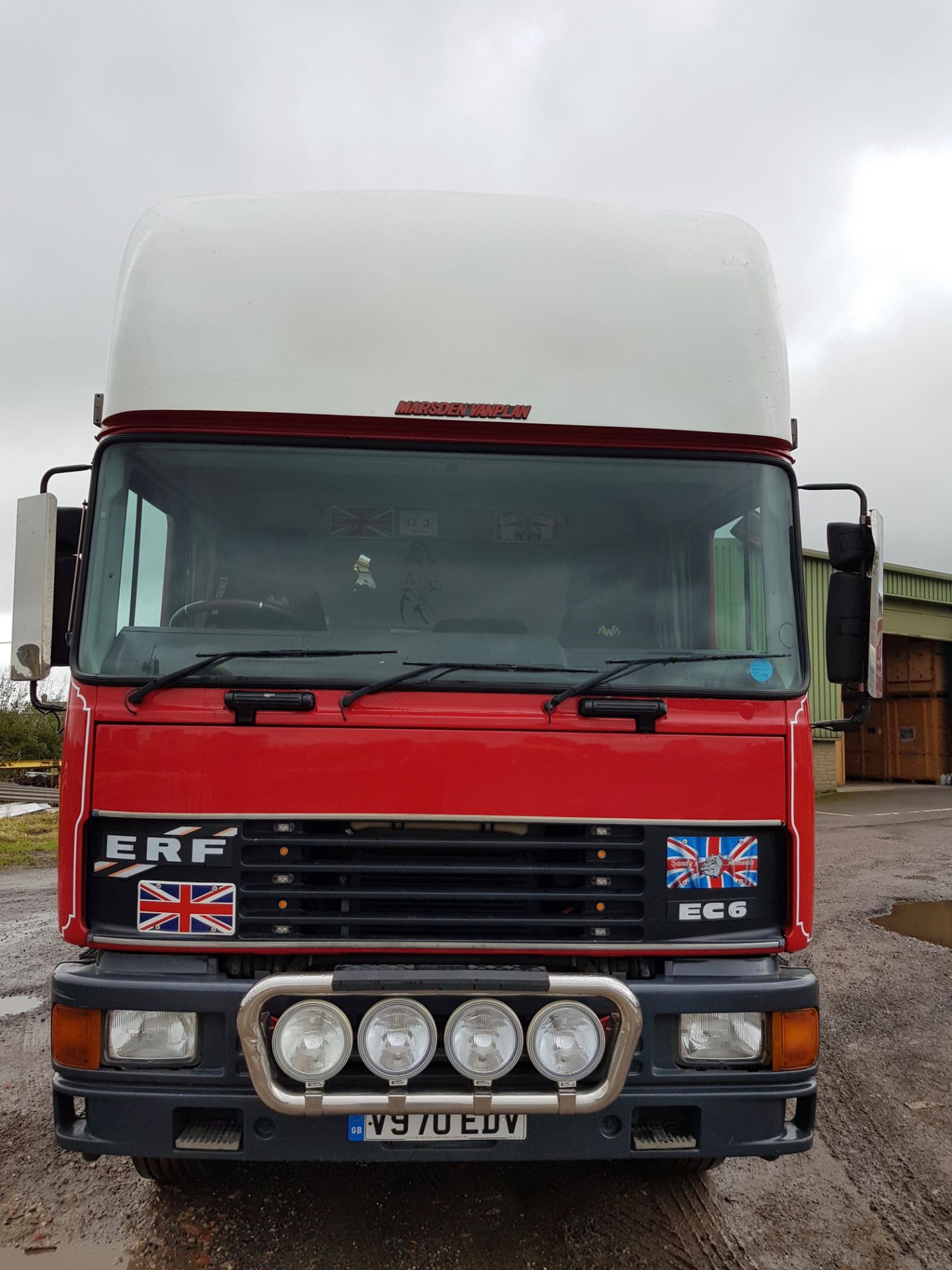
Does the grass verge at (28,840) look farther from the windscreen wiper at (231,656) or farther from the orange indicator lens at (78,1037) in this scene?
the windscreen wiper at (231,656)

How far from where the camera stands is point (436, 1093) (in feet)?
7.92

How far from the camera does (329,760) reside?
8.31 ft

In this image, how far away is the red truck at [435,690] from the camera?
2.47 m

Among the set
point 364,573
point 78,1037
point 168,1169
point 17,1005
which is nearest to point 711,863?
point 364,573

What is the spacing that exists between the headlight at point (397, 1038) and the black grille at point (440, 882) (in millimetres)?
188

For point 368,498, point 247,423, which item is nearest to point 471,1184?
point 368,498

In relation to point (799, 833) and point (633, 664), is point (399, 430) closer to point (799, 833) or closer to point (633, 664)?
point (633, 664)

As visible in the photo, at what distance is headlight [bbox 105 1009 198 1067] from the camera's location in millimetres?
2498

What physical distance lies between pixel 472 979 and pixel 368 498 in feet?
4.60

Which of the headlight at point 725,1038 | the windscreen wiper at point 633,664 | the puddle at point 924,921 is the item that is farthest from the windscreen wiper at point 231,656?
the puddle at point 924,921

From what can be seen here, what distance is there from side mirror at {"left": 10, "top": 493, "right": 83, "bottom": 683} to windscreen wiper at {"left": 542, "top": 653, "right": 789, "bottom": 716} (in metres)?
1.47

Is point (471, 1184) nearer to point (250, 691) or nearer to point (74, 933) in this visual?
point (74, 933)

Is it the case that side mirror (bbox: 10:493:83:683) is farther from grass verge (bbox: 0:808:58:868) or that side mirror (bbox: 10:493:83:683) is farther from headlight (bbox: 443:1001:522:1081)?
grass verge (bbox: 0:808:58:868)

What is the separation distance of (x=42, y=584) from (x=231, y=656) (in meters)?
0.75
